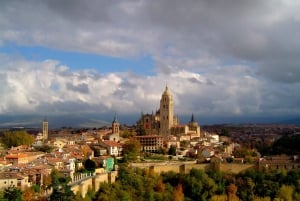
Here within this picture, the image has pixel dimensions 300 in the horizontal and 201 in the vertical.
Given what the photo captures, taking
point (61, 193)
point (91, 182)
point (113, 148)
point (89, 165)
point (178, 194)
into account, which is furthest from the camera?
point (113, 148)

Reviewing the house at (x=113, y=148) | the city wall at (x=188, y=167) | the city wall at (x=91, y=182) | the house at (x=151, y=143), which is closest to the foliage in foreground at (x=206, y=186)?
the city wall at (x=91, y=182)

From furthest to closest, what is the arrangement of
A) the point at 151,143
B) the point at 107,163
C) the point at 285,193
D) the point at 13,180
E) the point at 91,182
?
1. the point at 151,143
2. the point at 107,163
3. the point at 285,193
4. the point at 91,182
5. the point at 13,180

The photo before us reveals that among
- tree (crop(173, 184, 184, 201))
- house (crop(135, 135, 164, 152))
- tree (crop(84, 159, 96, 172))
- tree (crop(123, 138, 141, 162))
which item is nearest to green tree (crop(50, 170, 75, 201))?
tree (crop(84, 159, 96, 172))

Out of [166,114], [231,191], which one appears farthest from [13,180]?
[166,114]

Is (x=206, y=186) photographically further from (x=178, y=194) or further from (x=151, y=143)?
(x=151, y=143)

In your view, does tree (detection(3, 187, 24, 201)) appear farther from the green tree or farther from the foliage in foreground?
the foliage in foreground

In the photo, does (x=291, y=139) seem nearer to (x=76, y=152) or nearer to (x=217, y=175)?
(x=217, y=175)

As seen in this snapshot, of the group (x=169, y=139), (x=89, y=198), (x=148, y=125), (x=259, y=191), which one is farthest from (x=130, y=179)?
(x=148, y=125)
